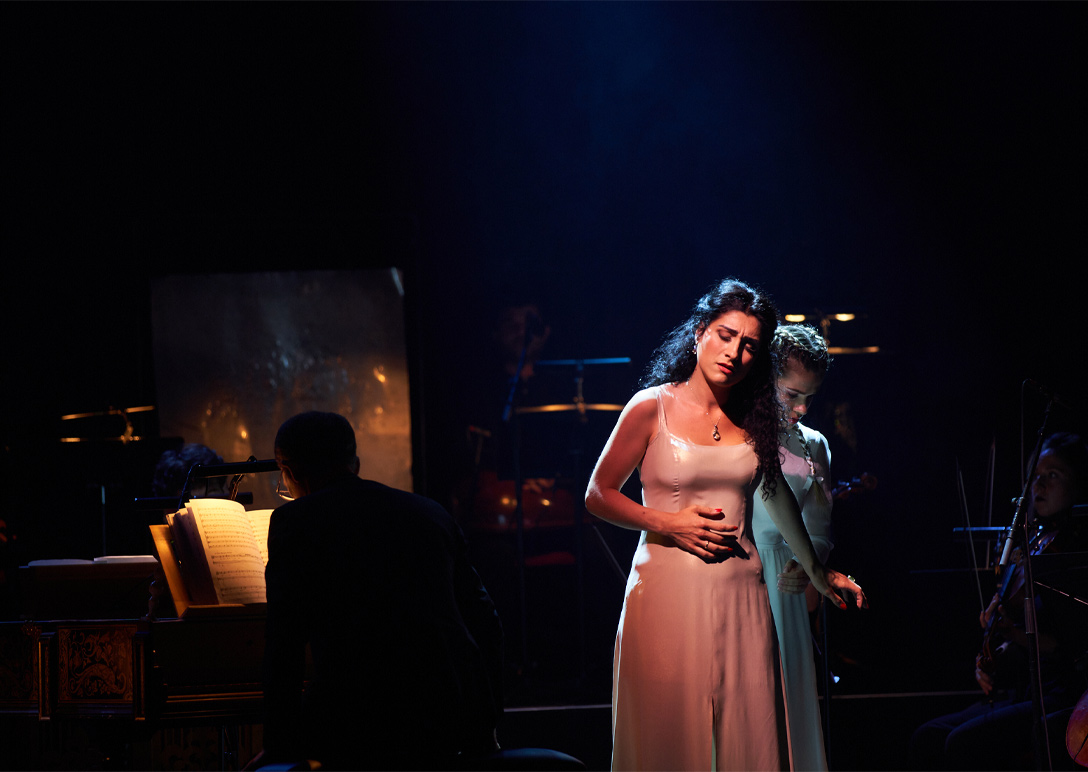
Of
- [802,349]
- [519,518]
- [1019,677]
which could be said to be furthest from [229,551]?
[1019,677]

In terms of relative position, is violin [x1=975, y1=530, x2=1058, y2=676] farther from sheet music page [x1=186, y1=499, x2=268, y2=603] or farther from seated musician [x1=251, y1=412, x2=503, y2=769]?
sheet music page [x1=186, y1=499, x2=268, y2=603]

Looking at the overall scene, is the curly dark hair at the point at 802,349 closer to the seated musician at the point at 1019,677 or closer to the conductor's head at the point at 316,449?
the seated musician at the point at 1019,677

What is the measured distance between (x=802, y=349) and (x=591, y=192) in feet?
11.0

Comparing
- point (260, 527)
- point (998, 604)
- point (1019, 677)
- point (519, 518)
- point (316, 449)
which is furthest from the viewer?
point (519, 518)

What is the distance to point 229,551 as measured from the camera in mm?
2680

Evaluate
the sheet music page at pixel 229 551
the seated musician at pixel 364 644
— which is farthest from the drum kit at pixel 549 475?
the seated musician at pixel 364 644

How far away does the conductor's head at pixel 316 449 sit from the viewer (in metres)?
2.23

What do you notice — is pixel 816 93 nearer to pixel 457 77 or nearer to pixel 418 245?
pixel 457 77

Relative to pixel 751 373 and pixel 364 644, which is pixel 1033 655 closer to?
pixel 751 373

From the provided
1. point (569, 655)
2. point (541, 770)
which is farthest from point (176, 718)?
point (569, 655)

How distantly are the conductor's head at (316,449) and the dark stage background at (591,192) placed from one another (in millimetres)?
2923

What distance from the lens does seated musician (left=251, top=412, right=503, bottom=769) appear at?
6.68 ft

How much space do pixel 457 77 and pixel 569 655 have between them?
12.3 feet

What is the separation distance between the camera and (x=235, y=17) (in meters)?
5.59
